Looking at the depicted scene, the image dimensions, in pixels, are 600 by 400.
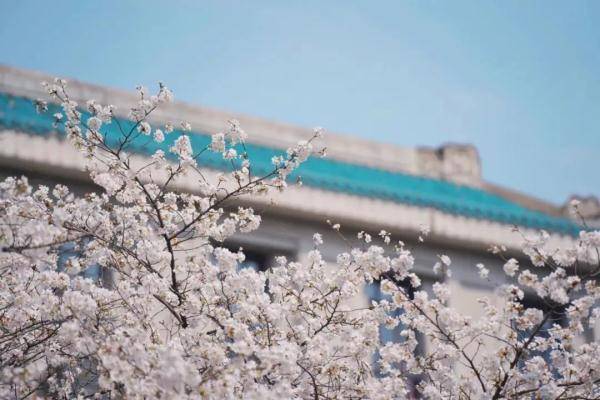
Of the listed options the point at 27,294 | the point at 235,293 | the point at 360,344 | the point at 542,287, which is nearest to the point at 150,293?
the point at 235,293

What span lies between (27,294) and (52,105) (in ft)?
26.7

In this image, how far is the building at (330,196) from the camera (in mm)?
14242

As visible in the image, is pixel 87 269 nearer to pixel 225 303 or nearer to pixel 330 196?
pixel 225 303

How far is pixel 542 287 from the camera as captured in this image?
7965 mm

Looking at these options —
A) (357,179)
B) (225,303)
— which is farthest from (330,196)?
(225,303)

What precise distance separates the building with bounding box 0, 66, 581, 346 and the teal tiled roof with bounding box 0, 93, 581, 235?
26 mm

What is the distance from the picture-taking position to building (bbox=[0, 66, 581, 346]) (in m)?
14.2

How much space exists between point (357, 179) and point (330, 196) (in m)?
2.72

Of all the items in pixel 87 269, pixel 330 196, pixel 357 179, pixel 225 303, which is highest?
pixel 357 179

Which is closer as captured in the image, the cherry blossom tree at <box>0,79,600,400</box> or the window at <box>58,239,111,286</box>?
the cherry blossom tree at <box>0,79,600,400</box>

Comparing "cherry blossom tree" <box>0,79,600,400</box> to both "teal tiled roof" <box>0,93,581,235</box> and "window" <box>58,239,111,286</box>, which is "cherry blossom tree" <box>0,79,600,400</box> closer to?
"window" <box>58,239,111,286</box>

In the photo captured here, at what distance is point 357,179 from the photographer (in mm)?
18656

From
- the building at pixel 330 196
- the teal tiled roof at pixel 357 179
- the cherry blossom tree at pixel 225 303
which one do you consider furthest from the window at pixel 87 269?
the teal tiled roof at pixel 357 179

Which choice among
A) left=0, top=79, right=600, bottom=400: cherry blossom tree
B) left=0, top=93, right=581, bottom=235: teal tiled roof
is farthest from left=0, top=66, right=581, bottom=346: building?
left=0, top=79, right=600, bottom=400: cherry blossom tree
